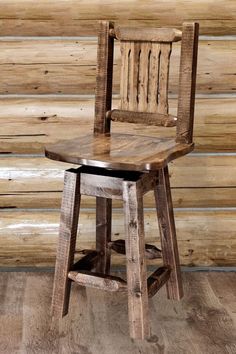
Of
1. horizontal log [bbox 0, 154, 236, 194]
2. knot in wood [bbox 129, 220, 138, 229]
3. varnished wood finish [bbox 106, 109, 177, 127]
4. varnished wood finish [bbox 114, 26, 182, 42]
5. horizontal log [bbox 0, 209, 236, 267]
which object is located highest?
varnished wood finish [bbox 114, 26, 182, 42]

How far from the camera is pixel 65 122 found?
3.53m

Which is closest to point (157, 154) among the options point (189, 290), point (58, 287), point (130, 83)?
point (130, 83)

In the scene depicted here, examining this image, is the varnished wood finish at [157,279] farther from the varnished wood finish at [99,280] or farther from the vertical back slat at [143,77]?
A: the vertical back slat at [143,77]

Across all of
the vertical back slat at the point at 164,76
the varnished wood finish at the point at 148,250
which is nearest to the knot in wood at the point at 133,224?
the varnished wood finish at the point at 148,250

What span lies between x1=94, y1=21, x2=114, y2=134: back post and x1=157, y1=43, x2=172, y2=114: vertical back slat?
0.26m

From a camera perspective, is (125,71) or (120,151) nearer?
(120,151)

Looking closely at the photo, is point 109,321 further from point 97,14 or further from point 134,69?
point 97,14

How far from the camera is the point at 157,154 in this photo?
2752 mm

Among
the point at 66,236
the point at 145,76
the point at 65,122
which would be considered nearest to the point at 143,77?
the point at 145,76

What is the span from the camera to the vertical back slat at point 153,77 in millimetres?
2982

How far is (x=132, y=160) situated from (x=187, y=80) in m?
0.49

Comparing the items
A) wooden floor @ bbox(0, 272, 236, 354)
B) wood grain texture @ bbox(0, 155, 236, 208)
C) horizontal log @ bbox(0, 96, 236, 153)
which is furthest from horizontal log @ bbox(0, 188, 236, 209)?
wooden floor @ bbox(0, 272, 236, 354)

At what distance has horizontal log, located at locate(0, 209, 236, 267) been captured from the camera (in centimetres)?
366

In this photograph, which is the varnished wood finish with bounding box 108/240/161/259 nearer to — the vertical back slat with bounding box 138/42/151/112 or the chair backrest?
the chair backrest
